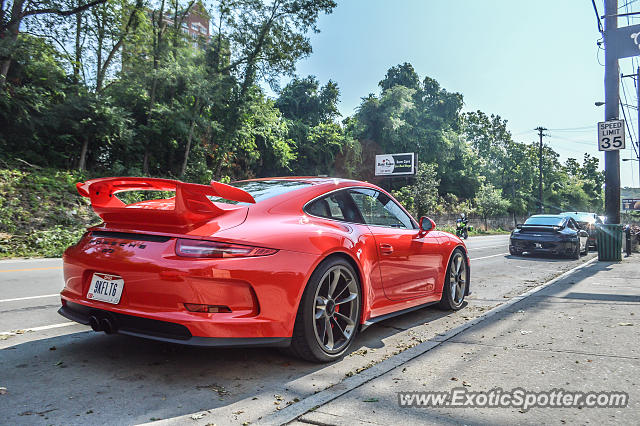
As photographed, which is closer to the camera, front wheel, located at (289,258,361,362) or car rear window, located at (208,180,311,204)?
front wheel, located at (289,258,361,362)

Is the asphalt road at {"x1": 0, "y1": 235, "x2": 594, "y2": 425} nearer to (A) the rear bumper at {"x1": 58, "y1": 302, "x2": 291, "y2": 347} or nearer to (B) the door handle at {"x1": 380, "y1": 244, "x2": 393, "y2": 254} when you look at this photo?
(A) the rear bumper at {"x1": 58, "y1": 302, "x2": 291, "y2": 347}

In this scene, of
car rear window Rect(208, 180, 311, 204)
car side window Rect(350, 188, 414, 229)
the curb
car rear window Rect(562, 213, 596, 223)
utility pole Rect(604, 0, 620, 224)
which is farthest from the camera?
car rear window Rect(562, 213, 596, 223)

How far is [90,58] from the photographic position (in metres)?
21.6

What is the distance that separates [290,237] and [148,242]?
3.05 ft

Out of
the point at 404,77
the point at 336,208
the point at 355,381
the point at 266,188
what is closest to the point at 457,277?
the point at 336,208

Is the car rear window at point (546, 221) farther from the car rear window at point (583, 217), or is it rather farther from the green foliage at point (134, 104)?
the green foliage at point (134, 104)

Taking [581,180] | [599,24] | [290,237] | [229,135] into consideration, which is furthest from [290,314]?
[581,180]

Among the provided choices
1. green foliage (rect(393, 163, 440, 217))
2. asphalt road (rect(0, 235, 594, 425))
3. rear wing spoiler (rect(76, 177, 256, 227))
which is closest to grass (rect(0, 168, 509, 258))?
asphalt road (rect(0, 235, 594, 425))

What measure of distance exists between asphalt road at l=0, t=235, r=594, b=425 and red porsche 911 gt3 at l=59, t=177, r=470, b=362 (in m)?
0.28

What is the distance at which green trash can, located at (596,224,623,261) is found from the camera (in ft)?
41.6

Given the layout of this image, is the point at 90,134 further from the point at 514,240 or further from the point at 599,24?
the point at 599,24

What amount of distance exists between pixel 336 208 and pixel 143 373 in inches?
75.8

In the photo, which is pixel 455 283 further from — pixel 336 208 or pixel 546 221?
pixel 546 221

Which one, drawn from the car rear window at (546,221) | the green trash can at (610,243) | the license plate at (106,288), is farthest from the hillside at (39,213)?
the green trash can at (610,243)
